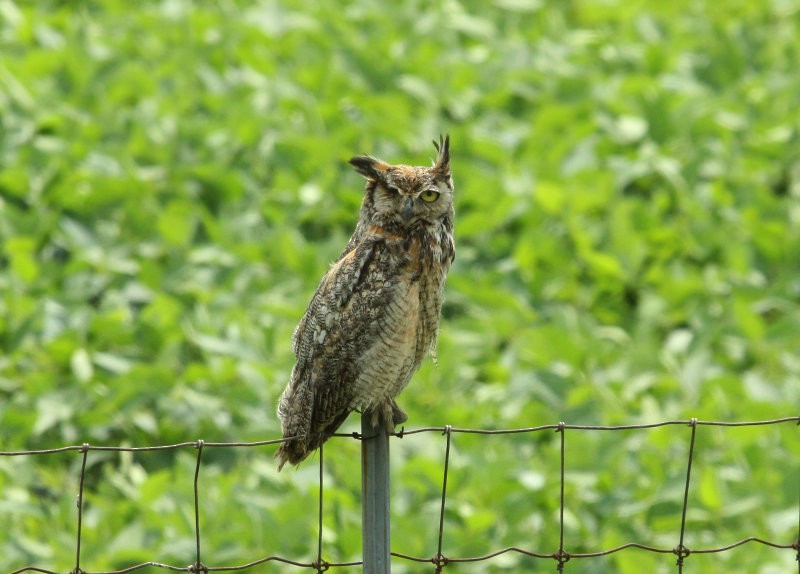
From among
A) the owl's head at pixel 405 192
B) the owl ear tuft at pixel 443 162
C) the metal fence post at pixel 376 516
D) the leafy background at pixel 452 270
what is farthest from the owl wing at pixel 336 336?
the leafy background at pixel 452 270

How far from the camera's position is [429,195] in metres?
4.06

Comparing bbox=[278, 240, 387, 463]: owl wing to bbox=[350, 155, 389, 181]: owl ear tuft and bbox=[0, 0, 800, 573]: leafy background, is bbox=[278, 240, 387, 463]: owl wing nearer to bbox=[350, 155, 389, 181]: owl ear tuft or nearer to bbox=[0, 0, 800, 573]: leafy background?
bbox=[350, 155, 389, 181]: owl ear tuft

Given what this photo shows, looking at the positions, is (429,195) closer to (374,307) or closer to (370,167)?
(370,167)

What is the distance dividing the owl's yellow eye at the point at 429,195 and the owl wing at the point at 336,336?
0.21m

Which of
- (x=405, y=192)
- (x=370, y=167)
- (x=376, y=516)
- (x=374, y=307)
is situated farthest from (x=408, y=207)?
(x=376, y=516)

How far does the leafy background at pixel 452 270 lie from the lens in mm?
6047

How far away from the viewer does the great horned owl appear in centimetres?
402

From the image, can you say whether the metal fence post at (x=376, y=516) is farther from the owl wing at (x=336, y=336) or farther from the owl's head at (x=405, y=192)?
the owl's head at (x=405, y=192)

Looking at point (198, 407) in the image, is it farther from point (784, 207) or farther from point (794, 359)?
point (784, 207)

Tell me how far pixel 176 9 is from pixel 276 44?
3.76 ft

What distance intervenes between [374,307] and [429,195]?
0.40 meters

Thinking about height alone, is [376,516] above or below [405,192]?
below

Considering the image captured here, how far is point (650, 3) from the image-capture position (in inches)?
466

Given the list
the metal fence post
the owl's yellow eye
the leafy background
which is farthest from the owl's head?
the leafy background
